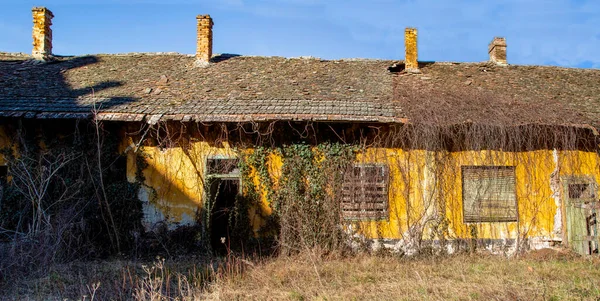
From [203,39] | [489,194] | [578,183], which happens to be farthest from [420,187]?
[203,39]

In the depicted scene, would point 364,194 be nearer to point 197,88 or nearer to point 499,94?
point 499,94

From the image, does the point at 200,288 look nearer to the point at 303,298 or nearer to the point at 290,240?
the point at 303,298

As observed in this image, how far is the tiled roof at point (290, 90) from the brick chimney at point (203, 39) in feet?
1.12

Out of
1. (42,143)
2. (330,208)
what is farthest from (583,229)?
(42,143)

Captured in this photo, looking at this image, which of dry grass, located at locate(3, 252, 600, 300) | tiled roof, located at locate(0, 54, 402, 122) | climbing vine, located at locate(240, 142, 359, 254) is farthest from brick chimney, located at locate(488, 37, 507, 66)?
dry grass, located at locate(3, 252, 600, 300)

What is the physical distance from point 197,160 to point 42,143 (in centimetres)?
344

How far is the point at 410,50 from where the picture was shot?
44.4ft

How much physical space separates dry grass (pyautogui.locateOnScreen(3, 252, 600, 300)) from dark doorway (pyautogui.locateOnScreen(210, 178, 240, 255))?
4.32 feet

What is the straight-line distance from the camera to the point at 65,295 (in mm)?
6484

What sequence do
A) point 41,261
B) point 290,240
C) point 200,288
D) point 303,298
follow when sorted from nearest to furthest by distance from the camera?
point 303,298 < point 200,288 < point 41,261 < point 290,240

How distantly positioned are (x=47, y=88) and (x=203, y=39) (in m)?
4.39

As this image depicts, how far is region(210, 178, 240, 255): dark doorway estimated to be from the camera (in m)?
9.99

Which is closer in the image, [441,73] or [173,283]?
[173,283]

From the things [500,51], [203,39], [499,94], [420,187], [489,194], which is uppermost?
[203,39]
